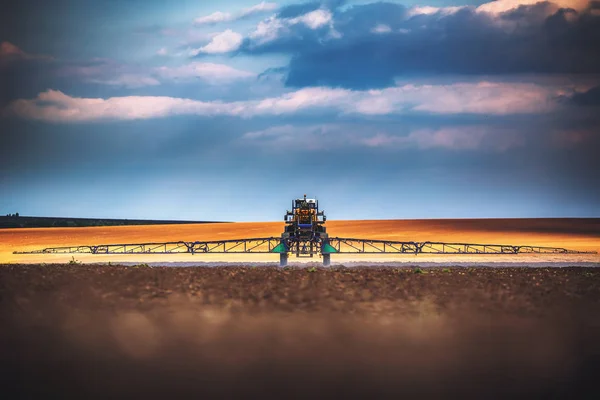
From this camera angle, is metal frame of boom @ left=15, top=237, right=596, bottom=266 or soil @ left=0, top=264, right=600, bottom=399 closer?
soil @ left=0, top=264, right=600, bottom=399

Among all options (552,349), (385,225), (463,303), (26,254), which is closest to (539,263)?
(463,303)

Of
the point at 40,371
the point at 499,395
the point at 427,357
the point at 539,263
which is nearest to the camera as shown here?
the point at 499,395

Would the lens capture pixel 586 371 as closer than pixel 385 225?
Yes

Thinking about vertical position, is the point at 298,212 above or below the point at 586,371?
above

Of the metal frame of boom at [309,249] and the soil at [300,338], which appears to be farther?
the metal frame of boom at [309,249]

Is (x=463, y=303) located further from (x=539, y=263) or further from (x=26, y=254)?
(x=26, y=254)

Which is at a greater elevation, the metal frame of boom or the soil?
the metal frame of boom

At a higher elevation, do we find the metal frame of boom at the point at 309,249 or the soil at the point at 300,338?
the metal frame of boom at the point at 309,249

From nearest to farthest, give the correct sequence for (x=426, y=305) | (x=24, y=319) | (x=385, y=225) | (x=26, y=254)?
(x=24, y=319), (x=426, y=305), (x=26, y=254), (x=385, y=225)
